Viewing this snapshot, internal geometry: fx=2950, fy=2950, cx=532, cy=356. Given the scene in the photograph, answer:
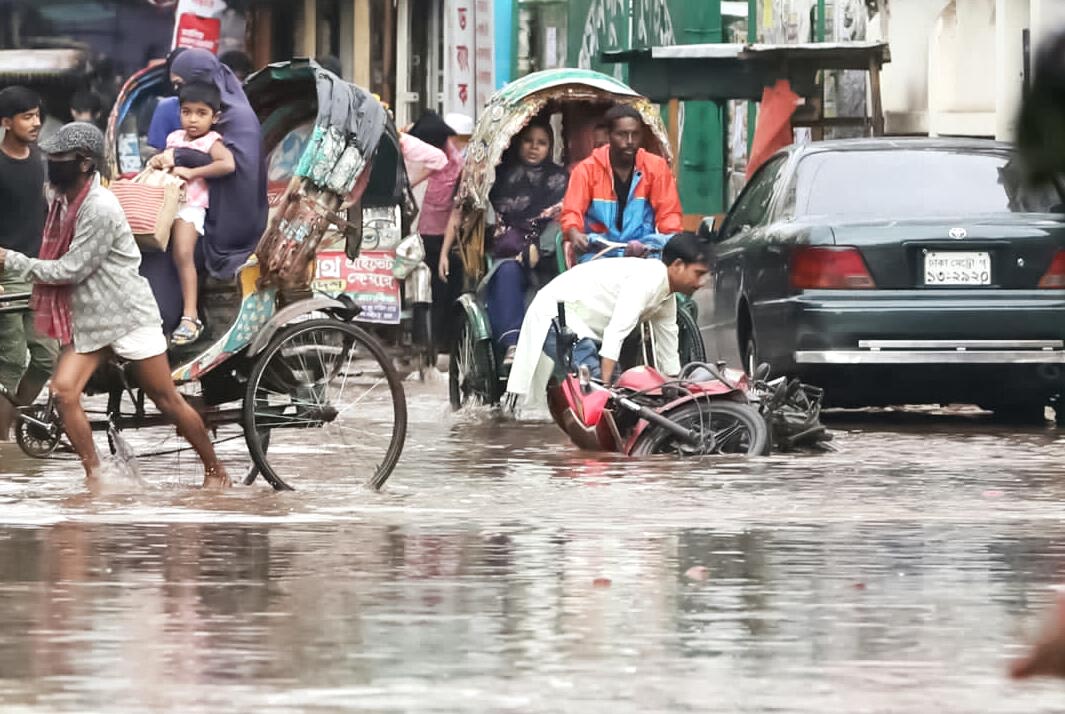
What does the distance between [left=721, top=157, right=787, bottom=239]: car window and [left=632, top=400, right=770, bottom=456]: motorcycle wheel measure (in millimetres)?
3325

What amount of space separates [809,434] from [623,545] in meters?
4.14

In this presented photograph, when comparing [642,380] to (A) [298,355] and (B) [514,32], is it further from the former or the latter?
(B) [514,32]

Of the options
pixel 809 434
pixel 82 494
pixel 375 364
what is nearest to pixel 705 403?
pixel 809 434

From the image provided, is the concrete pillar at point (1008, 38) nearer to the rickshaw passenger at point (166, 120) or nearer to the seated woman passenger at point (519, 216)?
the seated woman passenger at point (519, 216)

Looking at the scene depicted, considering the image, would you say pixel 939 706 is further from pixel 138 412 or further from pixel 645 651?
pixel 138 412

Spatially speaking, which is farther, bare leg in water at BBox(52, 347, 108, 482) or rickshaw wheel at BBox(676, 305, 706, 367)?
rickshaw wheel at BBox(676, 305, 706, 367)

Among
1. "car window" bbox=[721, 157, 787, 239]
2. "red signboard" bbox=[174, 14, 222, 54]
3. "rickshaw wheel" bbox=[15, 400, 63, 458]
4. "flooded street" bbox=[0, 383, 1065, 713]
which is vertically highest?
"red signboard" bbox=[174, 14, 222, 54]

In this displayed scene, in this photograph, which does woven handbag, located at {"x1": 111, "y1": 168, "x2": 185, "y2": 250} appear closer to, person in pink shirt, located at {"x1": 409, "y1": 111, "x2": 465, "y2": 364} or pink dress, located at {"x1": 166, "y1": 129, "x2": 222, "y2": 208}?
pink dress, located at {"x1": 166, "y1": 129, "x2": 222, "y2": 208}

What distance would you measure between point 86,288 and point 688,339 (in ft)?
15.9

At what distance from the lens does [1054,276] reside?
15906 mm

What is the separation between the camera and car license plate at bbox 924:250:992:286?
15.8 m

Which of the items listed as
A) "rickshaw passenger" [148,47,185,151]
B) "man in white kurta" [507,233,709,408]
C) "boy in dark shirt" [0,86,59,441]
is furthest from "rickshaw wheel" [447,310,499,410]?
"boy in dark shirt" [0,86,59,441]

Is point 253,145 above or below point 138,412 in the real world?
above

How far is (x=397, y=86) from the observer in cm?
3306
